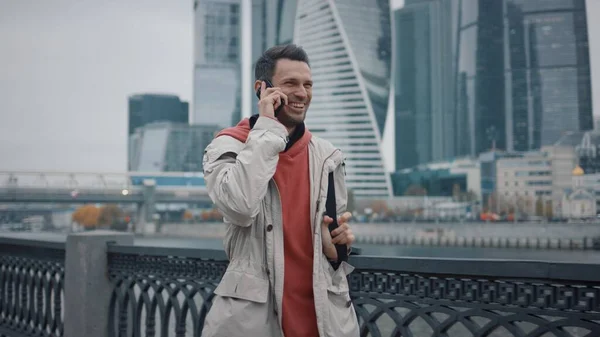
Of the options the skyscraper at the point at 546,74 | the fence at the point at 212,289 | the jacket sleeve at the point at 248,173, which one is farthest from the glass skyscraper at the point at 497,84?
the jacket sleeve at the point at 248,173

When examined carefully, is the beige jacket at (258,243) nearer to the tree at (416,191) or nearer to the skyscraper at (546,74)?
the tree at (416,191)

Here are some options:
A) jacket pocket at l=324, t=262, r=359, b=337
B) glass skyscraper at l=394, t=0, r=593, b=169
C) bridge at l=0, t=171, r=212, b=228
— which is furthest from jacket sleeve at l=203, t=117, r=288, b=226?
glass skyscraper at l=394, t=0, r=593, b=169

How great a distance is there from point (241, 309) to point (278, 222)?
306 millimetres

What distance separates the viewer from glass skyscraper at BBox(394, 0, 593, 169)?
128375mm

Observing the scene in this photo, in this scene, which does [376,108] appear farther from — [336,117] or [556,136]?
[556,136]

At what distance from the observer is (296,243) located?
7.46ft

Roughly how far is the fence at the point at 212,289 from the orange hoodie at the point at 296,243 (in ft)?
1.86

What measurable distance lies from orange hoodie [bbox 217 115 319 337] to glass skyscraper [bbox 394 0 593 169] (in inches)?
5131

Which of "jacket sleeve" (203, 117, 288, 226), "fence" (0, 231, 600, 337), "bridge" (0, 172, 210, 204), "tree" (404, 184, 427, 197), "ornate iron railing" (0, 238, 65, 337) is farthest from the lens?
"tree" (404, 184, 427, 197)

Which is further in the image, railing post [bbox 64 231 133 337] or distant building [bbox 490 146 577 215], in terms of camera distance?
distant building [bbox 490 146 577 215]

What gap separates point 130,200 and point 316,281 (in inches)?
3508

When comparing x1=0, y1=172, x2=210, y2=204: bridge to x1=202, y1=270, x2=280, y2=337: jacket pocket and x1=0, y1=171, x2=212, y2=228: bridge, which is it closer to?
x1=0, y1=171, x2=212, y2=228: bridge

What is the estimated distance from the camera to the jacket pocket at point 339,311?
7.34ft

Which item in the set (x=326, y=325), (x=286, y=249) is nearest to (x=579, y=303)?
(x=326, y=325)
